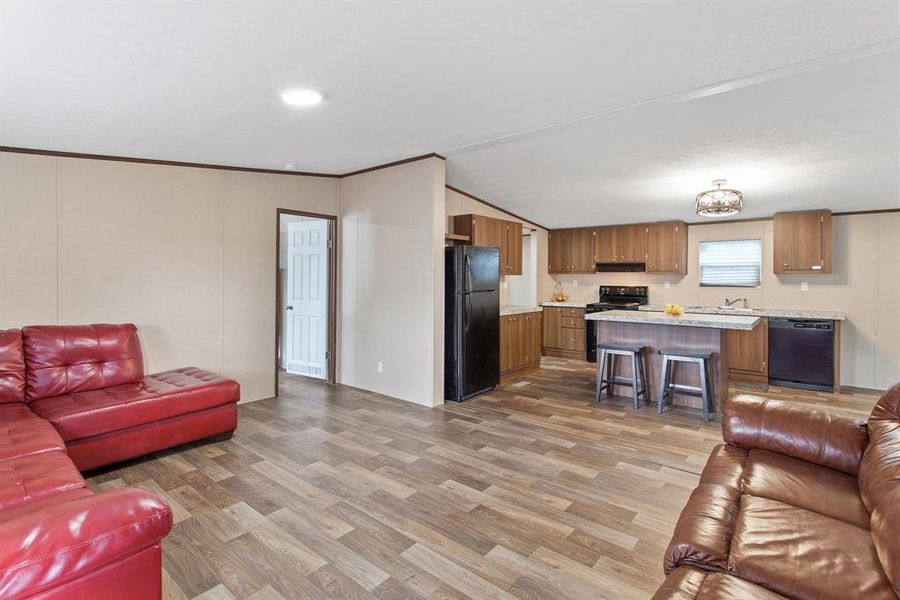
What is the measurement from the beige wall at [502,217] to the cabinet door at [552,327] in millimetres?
331

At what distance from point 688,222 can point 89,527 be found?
743 cm

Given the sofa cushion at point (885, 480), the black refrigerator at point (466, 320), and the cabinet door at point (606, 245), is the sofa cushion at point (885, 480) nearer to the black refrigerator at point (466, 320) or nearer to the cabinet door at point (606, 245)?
the black refrigerator at point (466, 320)

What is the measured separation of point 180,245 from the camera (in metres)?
4.27

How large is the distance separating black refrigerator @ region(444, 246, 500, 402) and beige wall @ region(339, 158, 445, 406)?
172mm

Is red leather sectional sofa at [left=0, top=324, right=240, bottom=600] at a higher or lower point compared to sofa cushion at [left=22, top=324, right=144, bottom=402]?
lower

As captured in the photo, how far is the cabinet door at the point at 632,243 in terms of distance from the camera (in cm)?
701

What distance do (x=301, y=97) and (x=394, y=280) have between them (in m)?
2.34

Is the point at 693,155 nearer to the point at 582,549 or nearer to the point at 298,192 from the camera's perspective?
the point at 582,549

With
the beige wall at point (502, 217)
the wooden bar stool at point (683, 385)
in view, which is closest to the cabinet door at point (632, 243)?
the beige wall at point (502, 217)

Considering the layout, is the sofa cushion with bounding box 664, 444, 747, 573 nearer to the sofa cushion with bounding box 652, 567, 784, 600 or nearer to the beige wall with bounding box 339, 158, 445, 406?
the sofa cushion with bounding box 652, 567, 784, 600

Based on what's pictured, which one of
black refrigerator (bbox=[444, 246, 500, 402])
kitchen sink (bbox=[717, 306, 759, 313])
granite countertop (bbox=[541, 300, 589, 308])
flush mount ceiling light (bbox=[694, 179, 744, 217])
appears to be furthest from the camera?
granite countertop (bbox=[541, 300, 589, 308])

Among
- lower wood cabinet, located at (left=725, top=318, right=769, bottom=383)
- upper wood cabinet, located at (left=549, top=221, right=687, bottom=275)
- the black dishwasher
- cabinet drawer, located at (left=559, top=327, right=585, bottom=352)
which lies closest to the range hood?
upper wood cabinet, located at (left=549, top=221, right=687, bottom=275)

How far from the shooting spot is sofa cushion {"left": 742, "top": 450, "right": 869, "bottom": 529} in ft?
5.56

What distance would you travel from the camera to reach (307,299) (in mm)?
5848
